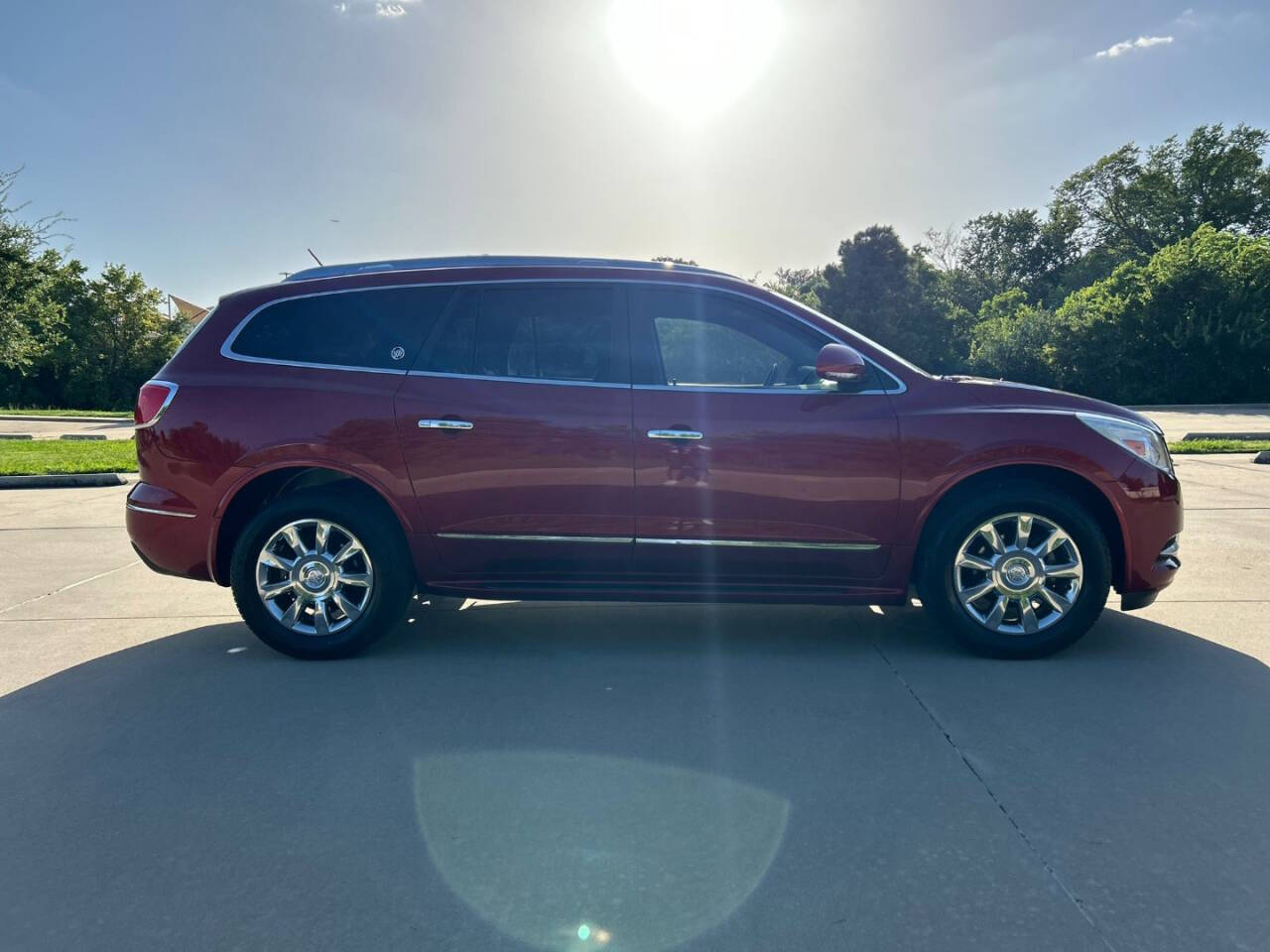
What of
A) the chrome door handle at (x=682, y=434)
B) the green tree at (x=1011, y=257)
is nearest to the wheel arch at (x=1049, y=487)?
the chrome door handle at (x=682, y=434)

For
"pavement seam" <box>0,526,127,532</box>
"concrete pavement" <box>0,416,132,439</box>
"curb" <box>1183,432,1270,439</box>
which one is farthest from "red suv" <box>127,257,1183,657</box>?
"concrete pavement" <box>0,416,132,439</box>

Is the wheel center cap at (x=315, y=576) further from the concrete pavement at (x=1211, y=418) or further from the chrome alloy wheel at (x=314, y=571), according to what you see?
the concrete pavement at (x=1211, y=418)

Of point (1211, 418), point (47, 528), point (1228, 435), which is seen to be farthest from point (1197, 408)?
point (47, 528)

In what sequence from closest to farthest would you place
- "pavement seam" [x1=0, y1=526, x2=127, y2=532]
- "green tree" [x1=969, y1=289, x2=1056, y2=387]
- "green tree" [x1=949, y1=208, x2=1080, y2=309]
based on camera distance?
"pavement seam" [x1=0, y1=526, x2=127, y2=532] → "green tree" [x1=969, y1=289, x2=1056, y2=387] → "green tree" [x1=949, y1=208, x2=1080, y2=309]

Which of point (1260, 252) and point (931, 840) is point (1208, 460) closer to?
point (931, 840)

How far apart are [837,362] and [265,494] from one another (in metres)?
3.01

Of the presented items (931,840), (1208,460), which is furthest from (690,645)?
(1208,460)

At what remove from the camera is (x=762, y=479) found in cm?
429

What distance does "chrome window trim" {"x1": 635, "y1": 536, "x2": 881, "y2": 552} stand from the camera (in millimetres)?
4312

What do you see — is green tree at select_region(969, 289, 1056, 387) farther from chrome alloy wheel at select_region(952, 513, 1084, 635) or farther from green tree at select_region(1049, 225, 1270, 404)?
chrome alloy wheel at select_region(952, 513, 1084, 635)

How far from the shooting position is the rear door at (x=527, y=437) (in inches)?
170

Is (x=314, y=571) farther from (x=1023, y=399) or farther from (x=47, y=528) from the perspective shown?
(x=47, y=528)

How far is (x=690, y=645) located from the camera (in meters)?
4.67

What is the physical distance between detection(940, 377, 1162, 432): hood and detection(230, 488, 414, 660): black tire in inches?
116
